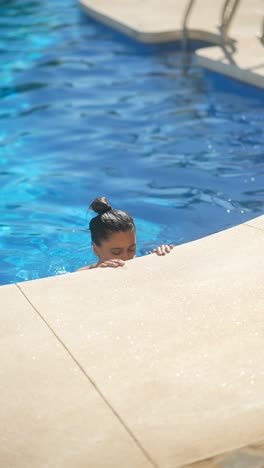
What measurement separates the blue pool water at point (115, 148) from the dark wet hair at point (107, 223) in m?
1.06

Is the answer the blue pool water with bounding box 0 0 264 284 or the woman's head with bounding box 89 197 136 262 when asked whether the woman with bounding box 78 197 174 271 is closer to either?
the woman's head with bounding box 89 197 136 262

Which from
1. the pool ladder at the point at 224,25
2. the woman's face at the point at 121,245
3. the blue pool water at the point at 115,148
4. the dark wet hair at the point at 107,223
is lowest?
the blue pool water at the point at 115,148

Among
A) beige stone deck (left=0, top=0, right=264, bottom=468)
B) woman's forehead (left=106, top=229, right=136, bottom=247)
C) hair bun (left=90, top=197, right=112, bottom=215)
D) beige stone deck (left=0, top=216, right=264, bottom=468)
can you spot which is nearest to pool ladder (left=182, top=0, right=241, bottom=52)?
hair bun (left=90, top=197, right=112, bottom=215)

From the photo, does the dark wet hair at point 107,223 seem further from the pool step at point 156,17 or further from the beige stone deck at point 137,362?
the pool step at point 156,17

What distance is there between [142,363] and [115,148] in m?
4.75

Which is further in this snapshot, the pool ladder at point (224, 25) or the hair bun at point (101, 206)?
the pool ladder at point (224, 25)

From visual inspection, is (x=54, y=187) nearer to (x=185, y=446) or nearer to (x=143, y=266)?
(x=143, y=266)

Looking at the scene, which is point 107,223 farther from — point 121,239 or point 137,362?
point 137,362

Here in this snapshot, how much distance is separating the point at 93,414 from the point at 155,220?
11.9 ft

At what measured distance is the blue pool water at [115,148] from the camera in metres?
6.84

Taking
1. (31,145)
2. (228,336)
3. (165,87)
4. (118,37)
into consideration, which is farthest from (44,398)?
(118,37)

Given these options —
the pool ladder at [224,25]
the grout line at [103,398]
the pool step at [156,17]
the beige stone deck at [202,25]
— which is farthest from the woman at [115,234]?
the pool step at [156,17]

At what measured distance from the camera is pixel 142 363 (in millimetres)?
3752

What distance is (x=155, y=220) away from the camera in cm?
697
